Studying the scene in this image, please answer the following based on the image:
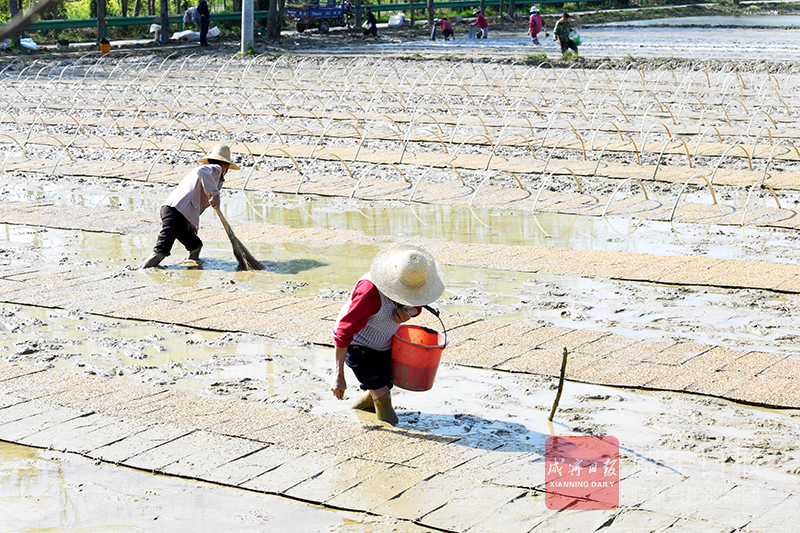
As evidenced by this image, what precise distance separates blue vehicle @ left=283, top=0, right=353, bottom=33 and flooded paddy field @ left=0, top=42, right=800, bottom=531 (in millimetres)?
25850

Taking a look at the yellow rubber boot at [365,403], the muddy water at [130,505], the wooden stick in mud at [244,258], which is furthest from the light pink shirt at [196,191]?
the muddy water at [130,505]

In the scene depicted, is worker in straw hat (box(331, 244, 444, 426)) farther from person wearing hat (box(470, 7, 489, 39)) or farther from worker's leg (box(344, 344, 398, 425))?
person wearing hat (box(470, 7, 489, 39))

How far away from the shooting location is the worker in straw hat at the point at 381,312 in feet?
15.5

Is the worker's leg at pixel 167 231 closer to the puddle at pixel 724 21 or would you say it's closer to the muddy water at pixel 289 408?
the muddy water at pixel 289 408

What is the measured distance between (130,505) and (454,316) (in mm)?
3276

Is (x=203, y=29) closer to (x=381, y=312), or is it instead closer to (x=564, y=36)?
(x=564, y=36)

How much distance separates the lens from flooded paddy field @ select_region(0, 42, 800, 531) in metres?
4.39

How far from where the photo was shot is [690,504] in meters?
4.14

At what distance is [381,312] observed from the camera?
4.95 metres

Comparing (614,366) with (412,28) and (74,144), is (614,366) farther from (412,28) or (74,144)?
(412,28)

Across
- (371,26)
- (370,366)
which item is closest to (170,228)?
(370,366)

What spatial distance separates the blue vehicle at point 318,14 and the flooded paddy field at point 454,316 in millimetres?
25850

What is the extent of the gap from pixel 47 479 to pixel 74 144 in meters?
12.3

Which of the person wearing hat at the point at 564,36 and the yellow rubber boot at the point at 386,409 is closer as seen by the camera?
the yellow rubber boot at the point at 386,409
